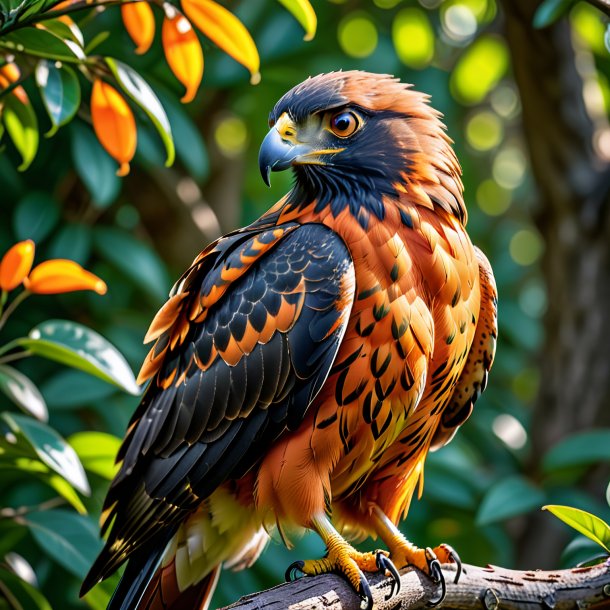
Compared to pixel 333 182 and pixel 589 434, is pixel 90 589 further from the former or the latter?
pixel 589 434

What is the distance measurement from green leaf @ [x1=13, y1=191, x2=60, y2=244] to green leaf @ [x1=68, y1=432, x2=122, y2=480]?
1.23 meters

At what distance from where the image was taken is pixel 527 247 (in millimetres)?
6453

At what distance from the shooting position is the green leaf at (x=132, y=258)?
4180mm

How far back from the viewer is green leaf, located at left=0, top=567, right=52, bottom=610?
2.94 meters

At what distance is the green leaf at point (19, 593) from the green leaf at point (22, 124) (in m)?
1.26

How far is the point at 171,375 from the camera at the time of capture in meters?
2.99

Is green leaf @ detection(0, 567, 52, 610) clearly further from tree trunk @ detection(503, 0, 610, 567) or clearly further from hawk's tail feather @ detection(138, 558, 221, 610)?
tree trunk @ detection(503, 0, 610, 567)

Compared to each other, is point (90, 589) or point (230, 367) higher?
point (230, 367)

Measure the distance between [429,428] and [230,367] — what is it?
25.9 inches

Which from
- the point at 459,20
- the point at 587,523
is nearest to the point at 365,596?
the point at 587,523

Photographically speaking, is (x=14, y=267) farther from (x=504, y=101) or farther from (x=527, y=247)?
(x=504, y=101)

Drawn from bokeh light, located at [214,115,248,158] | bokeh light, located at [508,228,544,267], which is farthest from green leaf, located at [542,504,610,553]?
bokeh light, located at [508,228,544,267]

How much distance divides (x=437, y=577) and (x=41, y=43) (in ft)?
5.85

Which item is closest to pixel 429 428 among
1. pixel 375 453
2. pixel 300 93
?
pixel 375 453
